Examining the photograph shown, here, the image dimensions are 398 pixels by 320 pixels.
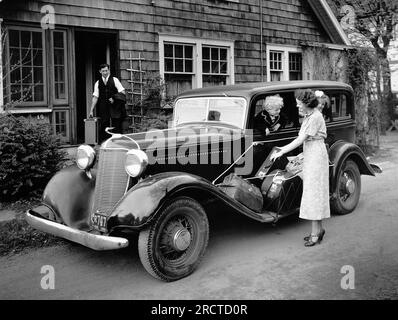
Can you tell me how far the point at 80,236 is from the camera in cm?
418

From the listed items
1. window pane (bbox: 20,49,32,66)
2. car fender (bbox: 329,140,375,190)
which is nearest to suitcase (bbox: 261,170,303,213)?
car fender (bbox: 329,140,375,190)

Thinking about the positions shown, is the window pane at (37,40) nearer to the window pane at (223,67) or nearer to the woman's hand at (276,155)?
the window pane at (223,67)

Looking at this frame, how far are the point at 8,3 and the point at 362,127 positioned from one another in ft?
30.7

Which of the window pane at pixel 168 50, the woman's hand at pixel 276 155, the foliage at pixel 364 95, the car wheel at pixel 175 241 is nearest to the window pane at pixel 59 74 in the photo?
the window pane at pixel 168 50

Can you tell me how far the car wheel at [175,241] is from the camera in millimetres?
4156

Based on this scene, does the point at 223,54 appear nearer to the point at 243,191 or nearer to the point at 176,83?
the point at 176,83

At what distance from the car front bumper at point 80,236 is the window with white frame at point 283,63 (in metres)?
10.5

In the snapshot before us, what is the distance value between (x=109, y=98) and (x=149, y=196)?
5.50 meters

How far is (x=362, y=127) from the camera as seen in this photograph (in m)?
12.9

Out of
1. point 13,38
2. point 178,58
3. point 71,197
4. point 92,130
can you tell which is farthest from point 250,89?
point 178,58

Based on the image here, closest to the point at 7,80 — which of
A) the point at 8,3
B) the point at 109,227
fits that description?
the point at 8,3

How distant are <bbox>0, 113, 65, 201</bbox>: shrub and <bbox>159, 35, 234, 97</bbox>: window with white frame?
15.2 feet

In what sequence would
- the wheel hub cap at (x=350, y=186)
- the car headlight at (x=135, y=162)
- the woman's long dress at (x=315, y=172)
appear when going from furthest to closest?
1. the wheel hub cap at (x=350, y=186)
2. the woman's long dress at (x=315, y=172)
3. the car headlight at (x=135, y=162)

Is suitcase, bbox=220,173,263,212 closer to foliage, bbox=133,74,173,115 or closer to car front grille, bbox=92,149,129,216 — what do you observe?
car front grille, bbox=92,149,129,216
